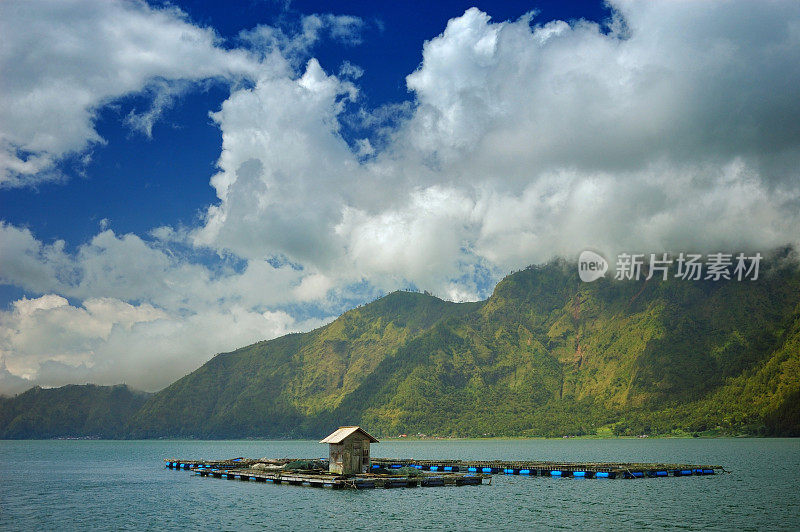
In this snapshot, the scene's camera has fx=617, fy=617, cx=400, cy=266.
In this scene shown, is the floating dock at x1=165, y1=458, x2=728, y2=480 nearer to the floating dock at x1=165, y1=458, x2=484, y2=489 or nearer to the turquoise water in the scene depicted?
the floating dock at x1=165, y1=458, x2=484, y2=489

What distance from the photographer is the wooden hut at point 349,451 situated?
83.4 meters

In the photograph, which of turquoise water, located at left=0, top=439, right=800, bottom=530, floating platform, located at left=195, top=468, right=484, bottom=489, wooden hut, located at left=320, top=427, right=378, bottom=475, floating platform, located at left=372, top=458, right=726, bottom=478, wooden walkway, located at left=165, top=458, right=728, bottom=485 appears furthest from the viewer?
floating platform, located at left=372, top=458, right=726, bottom=478

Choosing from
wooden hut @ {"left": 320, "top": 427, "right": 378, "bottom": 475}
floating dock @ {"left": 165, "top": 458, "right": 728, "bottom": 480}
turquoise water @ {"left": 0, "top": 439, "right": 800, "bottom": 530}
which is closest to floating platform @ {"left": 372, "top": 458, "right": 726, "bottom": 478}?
floating dock @ {"left": 165, "top": 458, "right": 728, "bottom": 480}

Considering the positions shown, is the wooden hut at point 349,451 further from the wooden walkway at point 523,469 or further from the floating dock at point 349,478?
the wooden walkway at point 523,469

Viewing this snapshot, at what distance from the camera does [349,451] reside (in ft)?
277

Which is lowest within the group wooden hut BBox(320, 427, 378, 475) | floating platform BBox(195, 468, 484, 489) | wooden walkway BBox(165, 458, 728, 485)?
wooden walkway BBox(165, 458, 728, 485)

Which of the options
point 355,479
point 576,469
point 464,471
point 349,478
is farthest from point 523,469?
point 355,479

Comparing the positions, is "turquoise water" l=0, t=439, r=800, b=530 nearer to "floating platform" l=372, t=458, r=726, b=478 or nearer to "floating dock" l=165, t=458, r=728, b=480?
"floating dock" l=165, t=458, r=728, b=480

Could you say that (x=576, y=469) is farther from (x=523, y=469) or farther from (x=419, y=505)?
(x=419, y=505)

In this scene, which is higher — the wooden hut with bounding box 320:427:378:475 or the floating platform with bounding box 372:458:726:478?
the wooden hut with bounding box 320:427:378:475

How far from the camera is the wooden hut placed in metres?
83.4

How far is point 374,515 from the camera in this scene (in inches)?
2393

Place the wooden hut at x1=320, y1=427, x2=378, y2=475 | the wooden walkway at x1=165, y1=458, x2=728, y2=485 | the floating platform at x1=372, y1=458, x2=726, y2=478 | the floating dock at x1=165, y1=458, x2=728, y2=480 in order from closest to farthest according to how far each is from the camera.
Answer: the wooden hut at x1=320, y1=427, x2=378, y2=475
the floating dock at x1=165, y1=458, x2=728, y2=480
the wooden walkway at x1=165, y1=458, x2=728, y2=485
the floating platform at x1=372, y1=458, x2=726, y2=478

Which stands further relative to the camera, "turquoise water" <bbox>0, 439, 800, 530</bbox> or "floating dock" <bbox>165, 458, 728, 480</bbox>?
"floating dock" <bbox>165, 458, 728, 480</bbox>
